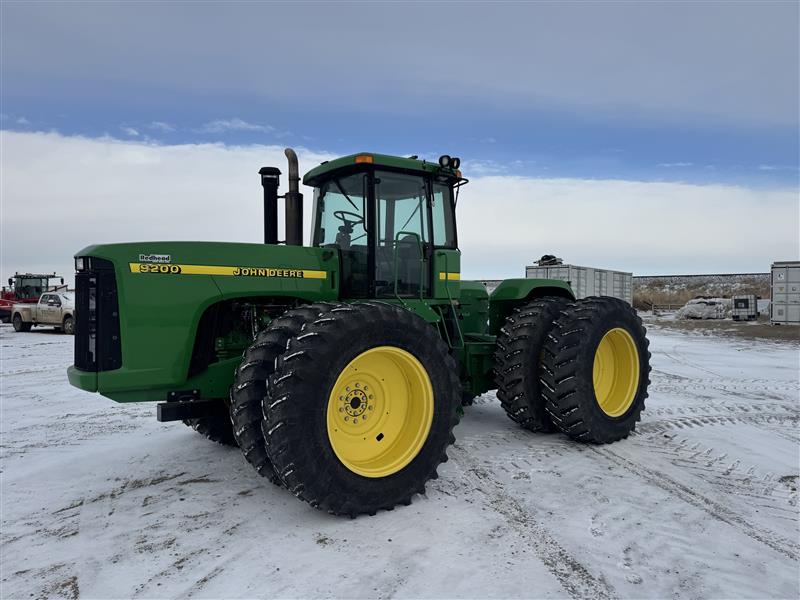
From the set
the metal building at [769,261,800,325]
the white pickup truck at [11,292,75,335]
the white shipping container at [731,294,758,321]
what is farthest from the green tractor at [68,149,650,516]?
the white shipping container at [731,294,758,321]

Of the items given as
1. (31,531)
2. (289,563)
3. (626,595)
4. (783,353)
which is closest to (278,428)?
(289,563)

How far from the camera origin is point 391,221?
5109mm

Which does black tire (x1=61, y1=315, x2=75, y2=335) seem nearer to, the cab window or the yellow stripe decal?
the yellow stripe decal

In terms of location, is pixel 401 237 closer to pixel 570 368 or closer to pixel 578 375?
pixel 570 368

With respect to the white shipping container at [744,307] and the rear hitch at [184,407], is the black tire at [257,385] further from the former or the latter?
the white shipping container at [744,307]

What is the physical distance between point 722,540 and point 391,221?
3524mm

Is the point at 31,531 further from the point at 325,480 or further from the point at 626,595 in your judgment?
the point at 626,595

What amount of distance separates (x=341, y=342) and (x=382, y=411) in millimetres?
A: 818

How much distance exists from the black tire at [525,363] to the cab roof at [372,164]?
1.63 meters

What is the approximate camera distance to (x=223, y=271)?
4.21m

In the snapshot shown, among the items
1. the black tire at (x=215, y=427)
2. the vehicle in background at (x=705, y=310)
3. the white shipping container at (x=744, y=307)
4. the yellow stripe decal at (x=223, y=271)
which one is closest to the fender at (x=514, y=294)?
the yellow stripe decal at (x=223, y=271)

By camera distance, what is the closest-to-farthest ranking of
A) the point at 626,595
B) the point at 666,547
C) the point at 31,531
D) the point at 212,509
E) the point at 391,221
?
the point at 626,595, the point at 666,547, the point at 31,531, the point at 212,509, the point at 391,221

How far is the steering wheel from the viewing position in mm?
4952

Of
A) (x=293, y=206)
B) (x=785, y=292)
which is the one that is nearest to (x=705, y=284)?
(x=785, y=292)
